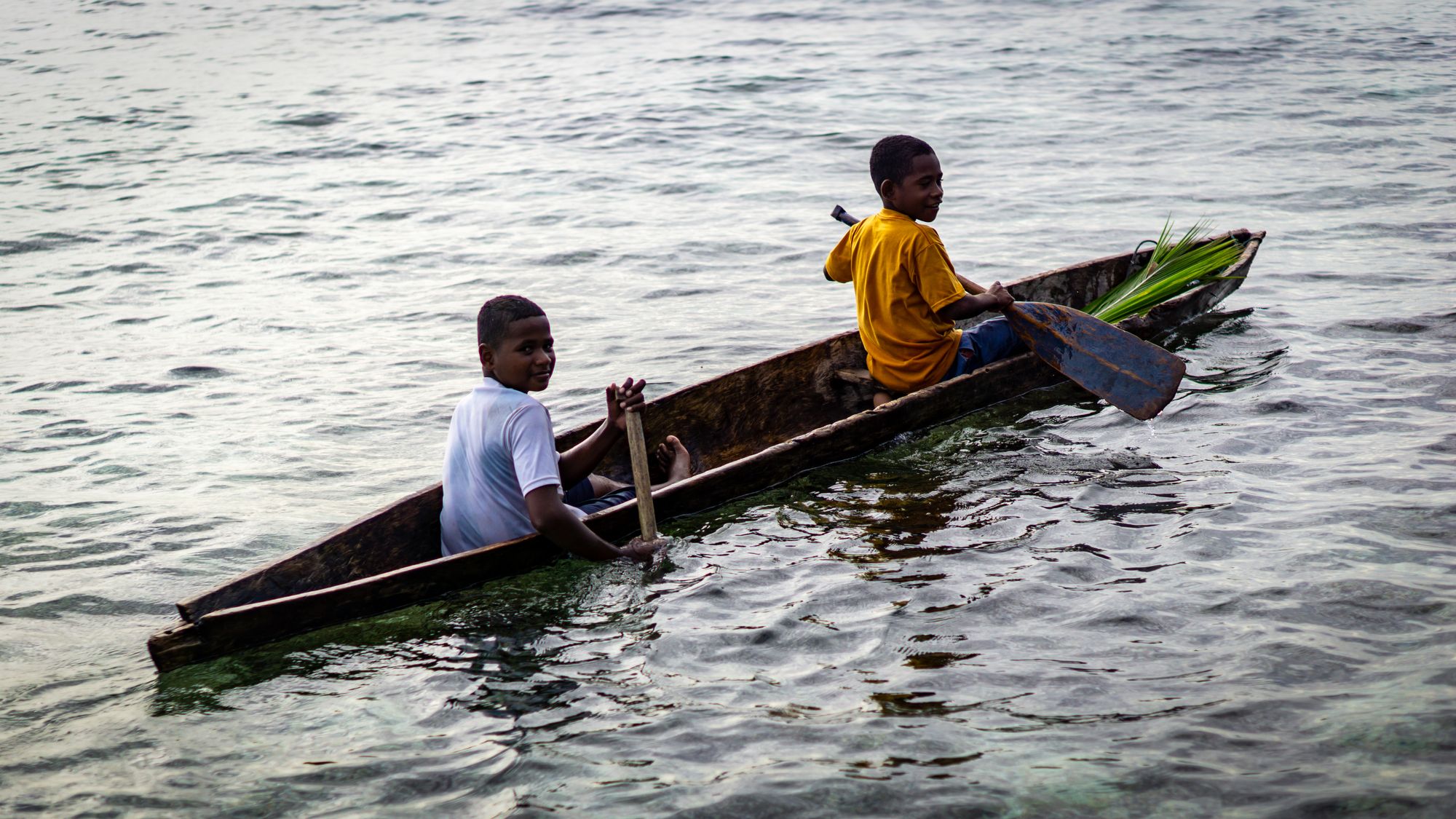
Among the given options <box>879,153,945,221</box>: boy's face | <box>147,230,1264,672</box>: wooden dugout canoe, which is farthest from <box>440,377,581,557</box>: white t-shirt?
<box>879,153,945,221</box>: boy's face

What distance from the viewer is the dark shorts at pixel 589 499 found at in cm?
481

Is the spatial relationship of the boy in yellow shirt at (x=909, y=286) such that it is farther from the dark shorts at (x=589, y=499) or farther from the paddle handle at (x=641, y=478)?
the paddle handle at (x=641, y=478)

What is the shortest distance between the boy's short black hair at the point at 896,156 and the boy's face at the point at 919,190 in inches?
0.7

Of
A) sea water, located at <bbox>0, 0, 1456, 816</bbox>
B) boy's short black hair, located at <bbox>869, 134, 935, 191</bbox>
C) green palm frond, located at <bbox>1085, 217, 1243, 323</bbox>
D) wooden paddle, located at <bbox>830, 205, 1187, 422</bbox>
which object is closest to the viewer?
sea water, located at <bbox>0, 0, 1456, 816</bbox>

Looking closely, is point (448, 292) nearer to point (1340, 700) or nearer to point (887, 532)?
point (887, 532)

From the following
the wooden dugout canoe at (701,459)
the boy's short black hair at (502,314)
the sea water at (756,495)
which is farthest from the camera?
the boy's short black hair at (502,314)

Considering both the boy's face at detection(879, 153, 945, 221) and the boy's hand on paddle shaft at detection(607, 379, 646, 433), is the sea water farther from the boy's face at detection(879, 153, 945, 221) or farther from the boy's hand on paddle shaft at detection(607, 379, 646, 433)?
the boy's face at detection(879, 153, 945, 221)

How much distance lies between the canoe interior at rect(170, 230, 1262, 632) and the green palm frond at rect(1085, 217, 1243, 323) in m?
0.11

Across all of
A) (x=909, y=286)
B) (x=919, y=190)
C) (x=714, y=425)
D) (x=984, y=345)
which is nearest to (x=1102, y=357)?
(x=984, y=345)

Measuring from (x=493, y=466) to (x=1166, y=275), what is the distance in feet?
13.9

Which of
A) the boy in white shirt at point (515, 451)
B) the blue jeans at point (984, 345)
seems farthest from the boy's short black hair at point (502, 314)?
the blue jeans at point (984, 345)

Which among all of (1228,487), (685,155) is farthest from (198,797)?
(685,155)

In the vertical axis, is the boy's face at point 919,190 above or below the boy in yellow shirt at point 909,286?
above

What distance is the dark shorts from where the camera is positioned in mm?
4814
